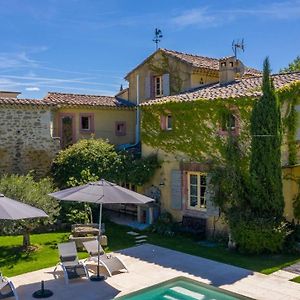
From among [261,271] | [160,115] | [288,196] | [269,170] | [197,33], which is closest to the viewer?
[261,271]

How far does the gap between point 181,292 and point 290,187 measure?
9.43m

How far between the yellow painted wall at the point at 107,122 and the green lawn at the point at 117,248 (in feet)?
33.5

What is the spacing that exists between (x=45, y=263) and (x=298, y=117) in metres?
13.6

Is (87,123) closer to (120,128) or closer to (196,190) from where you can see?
(120,128)

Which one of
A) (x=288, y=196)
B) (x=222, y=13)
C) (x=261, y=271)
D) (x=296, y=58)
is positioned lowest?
(x=261, y=271)

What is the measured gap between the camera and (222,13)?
16547 mm

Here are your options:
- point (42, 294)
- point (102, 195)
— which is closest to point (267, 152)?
point (102, 195)

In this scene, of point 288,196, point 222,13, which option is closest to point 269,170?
point 288,196

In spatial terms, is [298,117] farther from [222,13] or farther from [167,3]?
[167,3]

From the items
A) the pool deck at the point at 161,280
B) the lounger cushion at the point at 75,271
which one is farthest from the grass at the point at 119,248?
the lounger cushion at the point at 75,271

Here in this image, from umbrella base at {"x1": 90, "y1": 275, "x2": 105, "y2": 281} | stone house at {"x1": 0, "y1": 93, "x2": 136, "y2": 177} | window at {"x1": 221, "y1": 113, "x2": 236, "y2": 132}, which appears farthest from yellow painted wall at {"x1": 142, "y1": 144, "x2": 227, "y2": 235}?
umbrella base at {"x1": 90, "y1": 275, "x2": 105, "y2": 281}

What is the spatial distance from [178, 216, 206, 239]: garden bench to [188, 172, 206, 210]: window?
66 cm

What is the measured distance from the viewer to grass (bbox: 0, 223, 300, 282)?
642 inches

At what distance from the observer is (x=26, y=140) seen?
26609 millimetres
